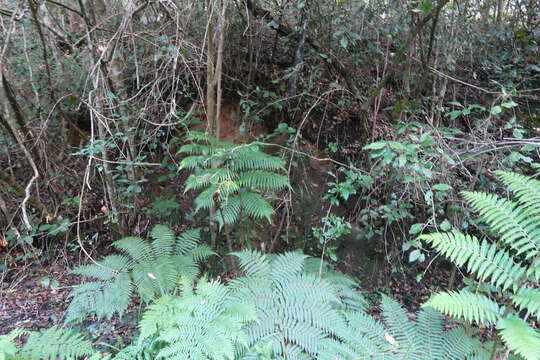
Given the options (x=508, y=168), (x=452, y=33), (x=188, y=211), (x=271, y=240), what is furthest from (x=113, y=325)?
(x=452, y=33)

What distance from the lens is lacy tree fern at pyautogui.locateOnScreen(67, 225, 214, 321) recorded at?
2.67 m

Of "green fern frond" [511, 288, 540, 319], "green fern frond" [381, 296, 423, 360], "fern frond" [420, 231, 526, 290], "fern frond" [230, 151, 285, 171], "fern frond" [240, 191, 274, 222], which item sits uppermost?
"fern frond" [230, 151, 285, 171]

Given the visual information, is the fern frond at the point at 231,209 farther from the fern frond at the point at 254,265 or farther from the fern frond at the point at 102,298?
the fern frond at the point at 102,298

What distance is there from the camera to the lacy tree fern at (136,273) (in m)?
2.67

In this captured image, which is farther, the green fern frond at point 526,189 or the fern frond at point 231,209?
the fern frond at point 231,209

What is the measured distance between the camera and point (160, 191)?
3957 mm

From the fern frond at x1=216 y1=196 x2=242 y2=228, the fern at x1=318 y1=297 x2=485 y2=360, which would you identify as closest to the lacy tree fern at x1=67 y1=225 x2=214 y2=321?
the fern frond at x1=216 y1=196 x2=242 y2=228

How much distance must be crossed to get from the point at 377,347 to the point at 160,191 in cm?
279

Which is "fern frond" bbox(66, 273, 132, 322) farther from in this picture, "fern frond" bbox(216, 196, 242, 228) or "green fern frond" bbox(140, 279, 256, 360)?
"fern frond" bbox(216, 196, 242, 228)

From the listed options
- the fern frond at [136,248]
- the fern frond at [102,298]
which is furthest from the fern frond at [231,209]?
the fern frond at [102,298]

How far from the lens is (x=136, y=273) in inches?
113

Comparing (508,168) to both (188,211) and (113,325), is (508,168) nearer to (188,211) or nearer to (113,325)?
(188,211)

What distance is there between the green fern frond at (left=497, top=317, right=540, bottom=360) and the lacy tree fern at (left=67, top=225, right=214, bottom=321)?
2.11 meters

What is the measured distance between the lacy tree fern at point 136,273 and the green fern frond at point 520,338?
6.91 ft
